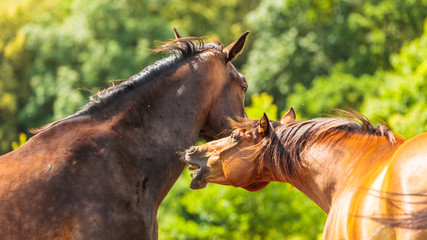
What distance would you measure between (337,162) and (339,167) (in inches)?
1.9

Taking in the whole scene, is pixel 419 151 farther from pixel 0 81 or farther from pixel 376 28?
pixel 0 81

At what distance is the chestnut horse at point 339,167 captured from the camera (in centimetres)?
397

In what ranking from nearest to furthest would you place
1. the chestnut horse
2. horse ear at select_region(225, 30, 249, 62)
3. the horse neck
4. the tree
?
the chestnut horse, the horse neck, horse ear at select_region(225, 30, 249, 62), the tree

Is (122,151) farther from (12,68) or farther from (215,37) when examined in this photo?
(12,68)

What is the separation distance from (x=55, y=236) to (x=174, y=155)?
1.34 metres

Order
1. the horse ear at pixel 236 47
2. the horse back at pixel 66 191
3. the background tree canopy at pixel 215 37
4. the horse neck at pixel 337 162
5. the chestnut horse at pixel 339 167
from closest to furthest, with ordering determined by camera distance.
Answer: the chestnut horse at pixel 339 167 → the horse neck at pixel 337 162 → the horse back at pixel 66 191 → the horse ear at pixel 236 47 → the background tree canopy at pixel 215 37

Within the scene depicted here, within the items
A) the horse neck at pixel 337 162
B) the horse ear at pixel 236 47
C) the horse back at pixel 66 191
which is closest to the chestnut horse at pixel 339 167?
the horse neck at pixel 337 162

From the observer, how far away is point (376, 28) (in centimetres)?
3116

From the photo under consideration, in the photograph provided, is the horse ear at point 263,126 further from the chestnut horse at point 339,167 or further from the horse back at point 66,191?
the horse back at point 66,191

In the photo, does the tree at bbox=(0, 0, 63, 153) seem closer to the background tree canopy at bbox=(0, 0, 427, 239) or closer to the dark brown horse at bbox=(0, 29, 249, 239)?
the background tree canopy at bbox=(0, 0, 427, 239)

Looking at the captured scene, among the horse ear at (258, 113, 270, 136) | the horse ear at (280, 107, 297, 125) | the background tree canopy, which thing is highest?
the horse ear at (258, 113, 270, 136)

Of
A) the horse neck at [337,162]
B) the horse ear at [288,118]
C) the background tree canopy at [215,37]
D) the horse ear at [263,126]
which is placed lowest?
the background tree canopy at [215,37]

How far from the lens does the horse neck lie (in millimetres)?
4766

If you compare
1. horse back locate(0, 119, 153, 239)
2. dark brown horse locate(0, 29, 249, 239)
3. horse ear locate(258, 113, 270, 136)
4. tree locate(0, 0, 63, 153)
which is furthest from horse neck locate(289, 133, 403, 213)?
tree locate(0, 0, 63, 153)
